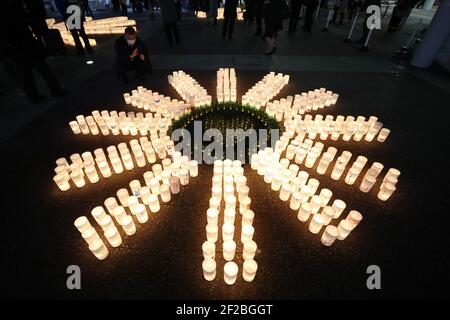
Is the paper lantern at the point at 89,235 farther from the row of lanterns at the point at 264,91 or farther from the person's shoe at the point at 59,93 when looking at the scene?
the person's shoe at the point at 59,93

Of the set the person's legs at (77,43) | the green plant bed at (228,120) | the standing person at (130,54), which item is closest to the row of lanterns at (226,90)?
the green plant bed at (228,120)

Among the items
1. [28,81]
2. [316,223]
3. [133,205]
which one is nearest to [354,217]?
[316,223]

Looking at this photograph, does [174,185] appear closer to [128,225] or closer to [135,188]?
[135,188]

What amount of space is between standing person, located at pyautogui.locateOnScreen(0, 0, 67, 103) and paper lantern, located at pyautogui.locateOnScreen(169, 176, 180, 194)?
470 cm

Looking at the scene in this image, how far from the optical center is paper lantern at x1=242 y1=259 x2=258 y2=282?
2412 millimetres

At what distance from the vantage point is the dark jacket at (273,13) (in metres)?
7.77

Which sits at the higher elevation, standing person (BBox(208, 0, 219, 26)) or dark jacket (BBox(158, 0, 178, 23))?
dark jacket (BBox(158, 0, 178, 23))

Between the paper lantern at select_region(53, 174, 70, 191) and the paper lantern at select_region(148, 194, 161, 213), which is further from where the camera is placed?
the paper lantern at select_region(53, 174, 70, 191)

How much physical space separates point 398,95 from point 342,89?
4.58ft

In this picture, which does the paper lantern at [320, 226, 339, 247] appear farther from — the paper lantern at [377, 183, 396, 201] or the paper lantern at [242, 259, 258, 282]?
the paper lantern at [377, 183, 396, 201]

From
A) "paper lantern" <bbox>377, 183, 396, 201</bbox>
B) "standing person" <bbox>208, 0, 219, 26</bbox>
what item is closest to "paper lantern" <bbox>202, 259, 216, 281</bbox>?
"paper lantern" <bbox>377, 183, 396, 201</bbox>
